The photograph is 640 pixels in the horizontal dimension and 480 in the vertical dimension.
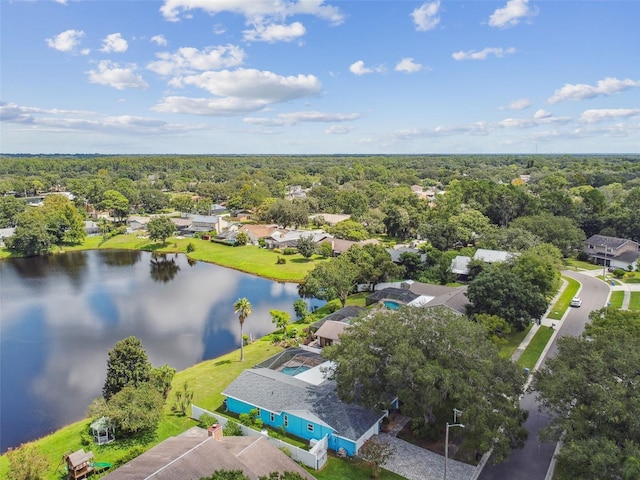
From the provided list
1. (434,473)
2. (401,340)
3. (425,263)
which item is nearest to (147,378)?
(401,340)

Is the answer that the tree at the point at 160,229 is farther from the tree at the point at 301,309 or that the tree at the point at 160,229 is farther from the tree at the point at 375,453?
the tree at the point at 375,453

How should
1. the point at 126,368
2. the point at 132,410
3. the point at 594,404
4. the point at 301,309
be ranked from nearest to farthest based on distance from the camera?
→ the point at 594,404 < the point at 132,410 < the point at 126,368 < the point at 301,309

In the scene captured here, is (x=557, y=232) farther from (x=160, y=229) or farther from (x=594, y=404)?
(x=160, y=229)

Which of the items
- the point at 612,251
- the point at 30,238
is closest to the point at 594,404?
the point at 612,251

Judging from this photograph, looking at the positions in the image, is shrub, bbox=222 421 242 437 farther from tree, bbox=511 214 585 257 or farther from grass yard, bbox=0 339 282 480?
tree, bbox=511 214 585 257

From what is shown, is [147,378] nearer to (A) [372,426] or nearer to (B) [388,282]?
(A) [372,426]

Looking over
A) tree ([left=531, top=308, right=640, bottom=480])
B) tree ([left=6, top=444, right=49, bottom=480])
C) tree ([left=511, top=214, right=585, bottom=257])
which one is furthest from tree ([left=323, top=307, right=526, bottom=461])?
tree ([left=511, top=214, right=585, bottom=257])
